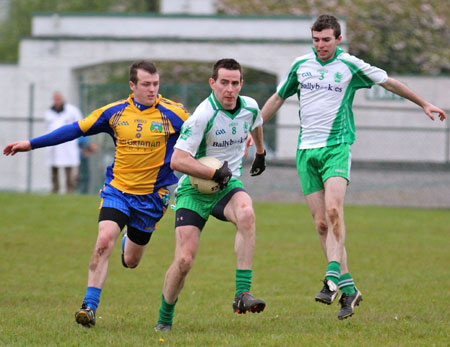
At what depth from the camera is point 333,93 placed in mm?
7980

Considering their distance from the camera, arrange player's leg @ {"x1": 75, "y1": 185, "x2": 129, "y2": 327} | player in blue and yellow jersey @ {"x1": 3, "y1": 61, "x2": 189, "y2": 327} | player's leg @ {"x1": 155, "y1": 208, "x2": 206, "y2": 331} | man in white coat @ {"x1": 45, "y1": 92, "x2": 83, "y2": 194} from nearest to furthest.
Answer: player's leg @ {"x1": 155, "y1": 208, "x2": 206, "y2": 331} < player's leg @ {"x1": 75, "y1": 185, "x2": 129, "y2": 327} < player in blue and yellow jersey @ {"x1": 3, "y1": 61, "x2": 189, "y2": 327} < man in white coat @ {"x1": 45, "y1": 92, "x2": 83, "y2": 194}

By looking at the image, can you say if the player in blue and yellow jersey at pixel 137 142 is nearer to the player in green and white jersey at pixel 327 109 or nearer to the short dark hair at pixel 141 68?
the short dark hair at pixel 141 68

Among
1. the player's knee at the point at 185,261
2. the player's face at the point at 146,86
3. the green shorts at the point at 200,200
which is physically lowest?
the player's knee at the point at 185,261

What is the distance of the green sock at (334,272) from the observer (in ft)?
24.1

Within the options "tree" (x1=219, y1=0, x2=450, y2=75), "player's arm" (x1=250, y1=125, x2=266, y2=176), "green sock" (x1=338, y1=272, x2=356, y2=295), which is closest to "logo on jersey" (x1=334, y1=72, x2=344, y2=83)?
"player's arm" (x1=250, y1=125, x2=266, y2=176)

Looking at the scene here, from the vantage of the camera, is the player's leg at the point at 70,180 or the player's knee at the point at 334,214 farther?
the player's leg at the point at 70,180

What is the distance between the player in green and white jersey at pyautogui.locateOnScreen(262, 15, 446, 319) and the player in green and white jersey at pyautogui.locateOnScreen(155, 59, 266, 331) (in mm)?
854

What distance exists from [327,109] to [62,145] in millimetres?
11361

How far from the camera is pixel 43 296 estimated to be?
9500 mm

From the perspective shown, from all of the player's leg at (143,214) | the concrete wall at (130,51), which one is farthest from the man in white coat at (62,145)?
the player's leg at (143,214)

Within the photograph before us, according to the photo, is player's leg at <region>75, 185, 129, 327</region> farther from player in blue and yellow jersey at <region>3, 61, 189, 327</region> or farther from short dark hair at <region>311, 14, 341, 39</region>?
short dark hair at <region>311, 14, 341, 39</region>

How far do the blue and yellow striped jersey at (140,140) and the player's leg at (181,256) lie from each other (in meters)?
0.78

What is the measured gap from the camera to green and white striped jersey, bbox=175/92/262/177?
7082mm

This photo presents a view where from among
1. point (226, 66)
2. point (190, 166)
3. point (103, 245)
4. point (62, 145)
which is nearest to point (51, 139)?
point (103, 245)
